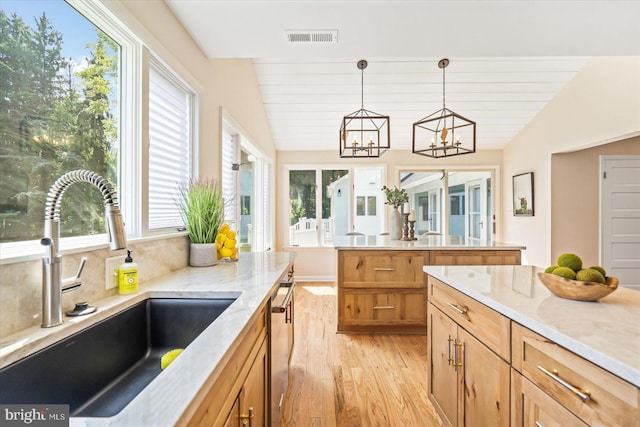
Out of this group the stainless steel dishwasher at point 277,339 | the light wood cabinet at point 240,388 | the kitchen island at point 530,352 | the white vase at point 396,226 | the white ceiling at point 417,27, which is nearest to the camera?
the light wood cabinet at point 240,388

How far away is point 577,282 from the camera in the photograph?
112 centimetres

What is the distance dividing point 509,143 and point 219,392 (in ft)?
19.8

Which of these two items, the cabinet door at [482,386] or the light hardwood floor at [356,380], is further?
the light hardwood floor at [356,380]

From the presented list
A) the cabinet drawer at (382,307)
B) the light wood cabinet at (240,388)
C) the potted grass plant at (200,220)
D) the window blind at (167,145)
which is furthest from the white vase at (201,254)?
the cabinet drawer at (382,307)

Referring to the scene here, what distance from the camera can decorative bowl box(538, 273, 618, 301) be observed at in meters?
1.09

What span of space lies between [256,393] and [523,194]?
5.22 m

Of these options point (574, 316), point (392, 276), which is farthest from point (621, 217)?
point (574, 316)

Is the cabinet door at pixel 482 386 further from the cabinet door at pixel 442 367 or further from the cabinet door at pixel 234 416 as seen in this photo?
the cabinet door at pixel 234 416

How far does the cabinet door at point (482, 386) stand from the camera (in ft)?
3.72

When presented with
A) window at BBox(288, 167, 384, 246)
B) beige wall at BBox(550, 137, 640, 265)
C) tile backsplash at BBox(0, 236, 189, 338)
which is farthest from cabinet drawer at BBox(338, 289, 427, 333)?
beige wall at BBox(550, 137, 640, 265)

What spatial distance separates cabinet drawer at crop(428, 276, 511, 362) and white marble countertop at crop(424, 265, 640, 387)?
1.6 inches

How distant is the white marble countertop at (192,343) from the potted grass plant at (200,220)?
116mm

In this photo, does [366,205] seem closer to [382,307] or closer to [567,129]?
[382,307]

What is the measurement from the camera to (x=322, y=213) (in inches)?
219
